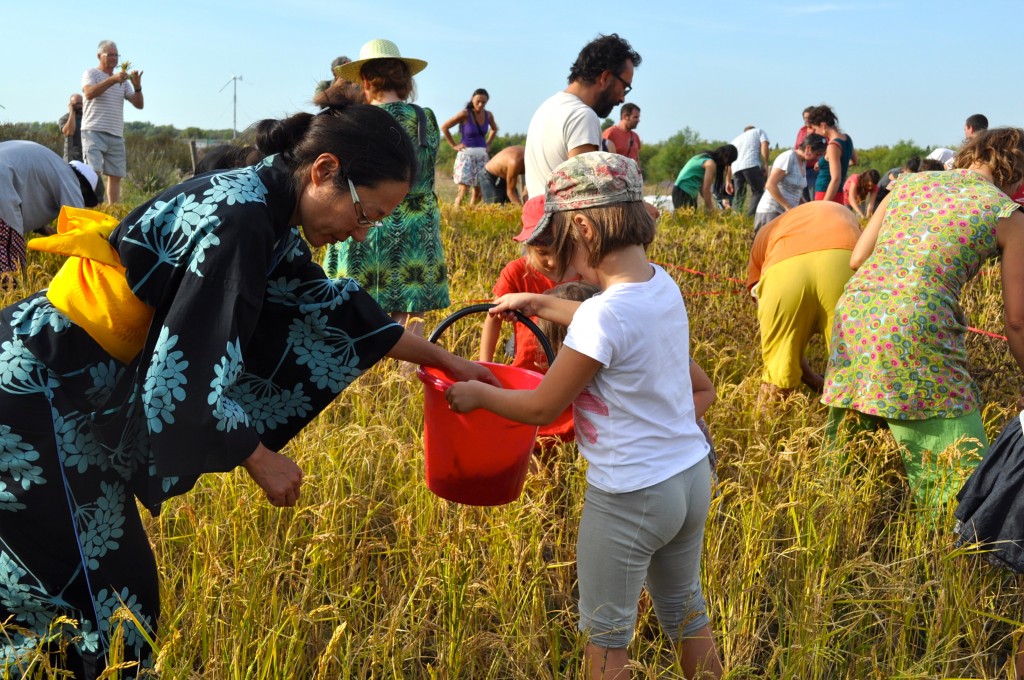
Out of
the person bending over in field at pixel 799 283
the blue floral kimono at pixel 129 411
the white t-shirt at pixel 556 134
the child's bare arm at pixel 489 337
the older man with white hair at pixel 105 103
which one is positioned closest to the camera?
the blue floral kimono at pixel 129 411

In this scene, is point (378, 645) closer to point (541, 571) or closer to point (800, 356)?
point (541, 571)

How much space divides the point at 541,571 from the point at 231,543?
82 centimetres

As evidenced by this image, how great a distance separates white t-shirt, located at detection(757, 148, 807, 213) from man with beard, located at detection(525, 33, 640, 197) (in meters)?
3.25

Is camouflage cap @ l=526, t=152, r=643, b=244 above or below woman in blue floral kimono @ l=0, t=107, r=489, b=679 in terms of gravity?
above

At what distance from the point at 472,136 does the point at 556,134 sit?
668 centimetres

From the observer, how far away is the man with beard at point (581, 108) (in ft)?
11.8

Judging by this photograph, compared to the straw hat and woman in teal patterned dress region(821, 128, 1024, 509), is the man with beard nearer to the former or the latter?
the straw hat

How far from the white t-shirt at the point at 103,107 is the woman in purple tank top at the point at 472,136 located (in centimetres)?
339

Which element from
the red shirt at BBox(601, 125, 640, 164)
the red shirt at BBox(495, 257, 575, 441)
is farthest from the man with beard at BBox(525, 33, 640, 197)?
the red shirt at BBox(601, 125, 640, 164)

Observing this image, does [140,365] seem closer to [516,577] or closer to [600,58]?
[516,577]

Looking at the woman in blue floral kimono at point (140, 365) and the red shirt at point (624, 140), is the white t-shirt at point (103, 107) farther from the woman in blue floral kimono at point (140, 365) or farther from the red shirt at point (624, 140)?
the woman in blue floral kimono at point (140, 365)

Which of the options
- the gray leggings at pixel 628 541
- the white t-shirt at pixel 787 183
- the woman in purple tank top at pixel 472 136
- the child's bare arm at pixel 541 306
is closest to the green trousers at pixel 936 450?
the gray leggings at pixel 628 541

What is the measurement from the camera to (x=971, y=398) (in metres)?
2.86

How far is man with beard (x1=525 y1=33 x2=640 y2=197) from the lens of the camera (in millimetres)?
3590
